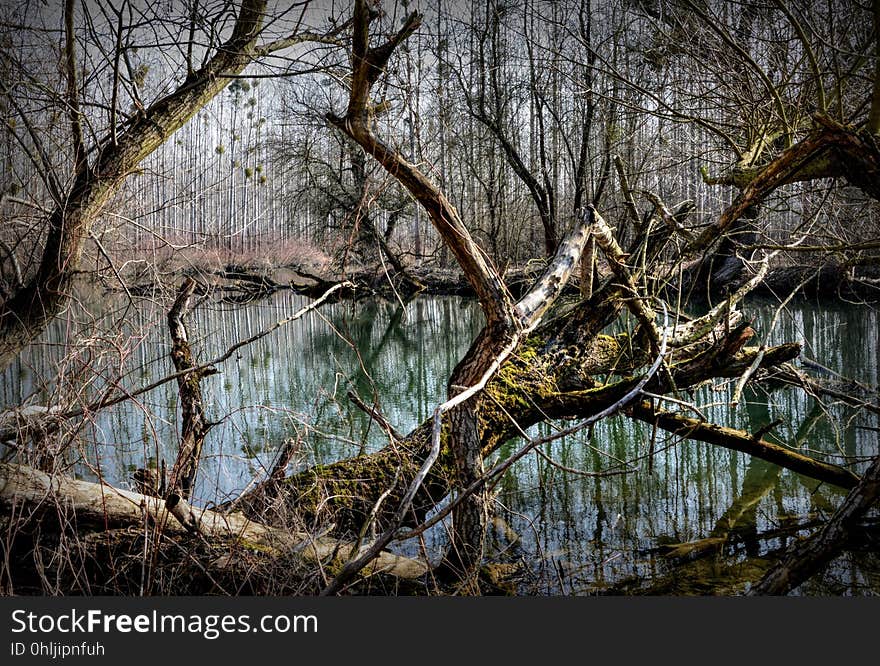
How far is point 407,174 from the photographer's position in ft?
9.85

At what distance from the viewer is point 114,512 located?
2.88 m

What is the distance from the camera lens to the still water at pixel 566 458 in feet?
11.0

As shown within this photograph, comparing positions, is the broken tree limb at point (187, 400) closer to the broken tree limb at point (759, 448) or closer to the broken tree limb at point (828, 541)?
the broken tree limb at point (759, 448)

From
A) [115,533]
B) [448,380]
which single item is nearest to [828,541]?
[448,380]

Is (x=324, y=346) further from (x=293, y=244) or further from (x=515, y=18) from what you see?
(x=515, y=18)

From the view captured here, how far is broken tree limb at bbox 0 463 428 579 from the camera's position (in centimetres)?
277

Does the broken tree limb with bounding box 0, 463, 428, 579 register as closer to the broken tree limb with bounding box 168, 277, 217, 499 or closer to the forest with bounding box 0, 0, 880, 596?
the forest with bounding box 0, 0, 880, 596

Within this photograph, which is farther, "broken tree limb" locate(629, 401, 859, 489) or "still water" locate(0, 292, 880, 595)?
"broken tree limb" locate(629, 401, 859, 489)

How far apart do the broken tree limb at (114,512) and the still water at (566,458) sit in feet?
0.52

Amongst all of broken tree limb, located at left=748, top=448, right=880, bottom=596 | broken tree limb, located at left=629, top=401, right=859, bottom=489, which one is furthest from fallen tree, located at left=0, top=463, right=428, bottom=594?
broken tree limb, located at left=629, top=401, right=859, bottom=489

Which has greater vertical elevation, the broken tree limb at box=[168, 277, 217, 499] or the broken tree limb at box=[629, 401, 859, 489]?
the broken tree limb at box=[168, 277, 217, 499]

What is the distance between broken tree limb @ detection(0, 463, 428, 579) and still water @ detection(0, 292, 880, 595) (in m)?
0.16

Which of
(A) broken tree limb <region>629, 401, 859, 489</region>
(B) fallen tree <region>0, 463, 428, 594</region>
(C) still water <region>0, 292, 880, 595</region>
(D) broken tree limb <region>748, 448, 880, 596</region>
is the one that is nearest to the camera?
(D) broken tree limb <region>748, 448, 880, 596</region>

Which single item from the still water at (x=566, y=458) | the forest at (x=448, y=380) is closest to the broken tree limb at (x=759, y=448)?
the forest at (x=448, y=380)
